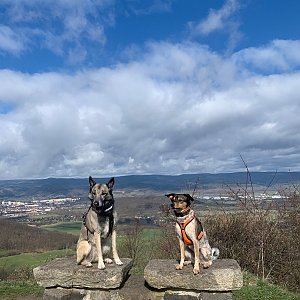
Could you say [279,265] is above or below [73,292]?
below

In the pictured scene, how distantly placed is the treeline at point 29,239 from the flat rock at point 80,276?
86.7 feet

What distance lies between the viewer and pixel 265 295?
7.73m

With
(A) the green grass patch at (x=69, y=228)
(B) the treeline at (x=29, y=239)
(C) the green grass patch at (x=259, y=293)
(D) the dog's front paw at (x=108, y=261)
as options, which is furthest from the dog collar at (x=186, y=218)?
(A) the green grass patch at (x=69, y=228)

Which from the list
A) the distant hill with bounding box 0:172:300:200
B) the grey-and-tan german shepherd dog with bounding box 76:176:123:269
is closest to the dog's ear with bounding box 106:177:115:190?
the grey-and-tan german shepherd dog with bounding box 76:176:123:269

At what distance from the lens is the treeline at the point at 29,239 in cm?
3347

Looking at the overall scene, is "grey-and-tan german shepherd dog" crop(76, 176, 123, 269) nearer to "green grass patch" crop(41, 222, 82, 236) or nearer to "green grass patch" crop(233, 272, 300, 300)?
"green grass patch" crop(233, 272, 300, 300)

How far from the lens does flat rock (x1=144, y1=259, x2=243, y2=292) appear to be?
18.9 feet

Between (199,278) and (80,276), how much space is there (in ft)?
6.43

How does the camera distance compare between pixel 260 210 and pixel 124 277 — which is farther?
pixel 260 210

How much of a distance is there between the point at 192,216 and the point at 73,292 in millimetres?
2386

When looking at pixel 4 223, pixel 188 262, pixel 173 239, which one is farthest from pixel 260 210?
pixel 4 223

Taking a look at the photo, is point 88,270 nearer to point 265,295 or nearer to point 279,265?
point 265,295

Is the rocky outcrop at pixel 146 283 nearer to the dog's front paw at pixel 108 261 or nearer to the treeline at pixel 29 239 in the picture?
the dog's front paw at pixel 108 261

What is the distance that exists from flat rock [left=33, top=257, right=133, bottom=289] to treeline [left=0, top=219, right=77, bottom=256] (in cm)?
2644
